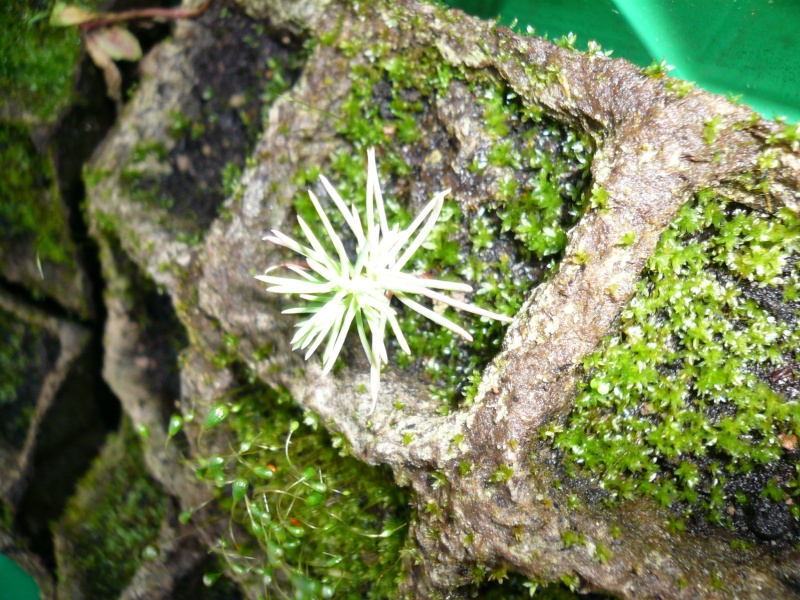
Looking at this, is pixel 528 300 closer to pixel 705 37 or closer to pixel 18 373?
pixel 705 37

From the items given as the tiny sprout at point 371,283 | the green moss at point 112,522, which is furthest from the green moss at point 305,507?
the green moss at point 112,522

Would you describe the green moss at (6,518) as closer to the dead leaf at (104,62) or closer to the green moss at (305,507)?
the green moss at (305,507)

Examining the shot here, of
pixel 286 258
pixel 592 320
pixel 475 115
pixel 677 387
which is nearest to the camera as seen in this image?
pixel 592 320

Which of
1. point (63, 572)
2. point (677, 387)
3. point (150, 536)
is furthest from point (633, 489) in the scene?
point (63, 572)

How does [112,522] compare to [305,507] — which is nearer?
[305,507]

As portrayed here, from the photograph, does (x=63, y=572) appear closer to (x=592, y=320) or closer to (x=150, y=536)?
(x=150, y=536)

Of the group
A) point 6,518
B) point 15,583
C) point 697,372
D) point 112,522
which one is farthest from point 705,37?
point 15,583
